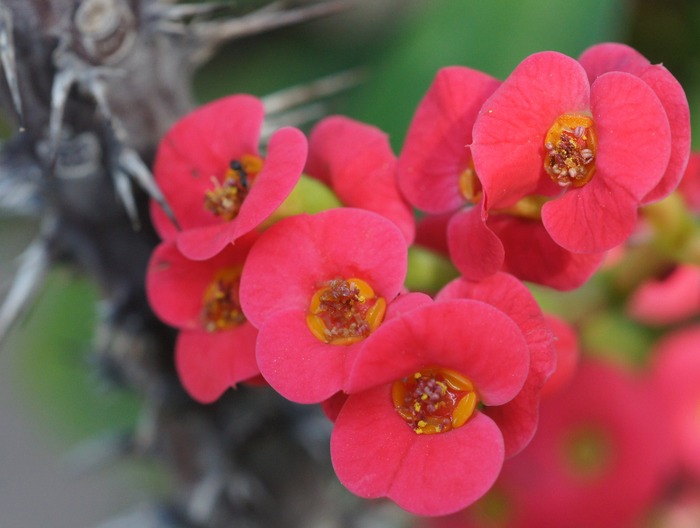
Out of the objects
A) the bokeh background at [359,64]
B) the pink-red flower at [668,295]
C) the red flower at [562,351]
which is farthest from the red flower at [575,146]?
the bokeh background at [359,64]

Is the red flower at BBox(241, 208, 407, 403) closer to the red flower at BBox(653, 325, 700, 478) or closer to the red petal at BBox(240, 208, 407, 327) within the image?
the red petal at BBox(240, 208, 407, 327)

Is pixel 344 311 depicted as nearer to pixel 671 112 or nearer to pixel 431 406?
pixel 431 406

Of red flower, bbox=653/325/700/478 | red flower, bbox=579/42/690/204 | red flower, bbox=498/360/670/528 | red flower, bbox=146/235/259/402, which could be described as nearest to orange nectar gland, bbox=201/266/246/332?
red flower, bbox=146/235/259/402

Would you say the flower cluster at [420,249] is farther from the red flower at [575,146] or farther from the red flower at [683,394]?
the red flower at [683,394]

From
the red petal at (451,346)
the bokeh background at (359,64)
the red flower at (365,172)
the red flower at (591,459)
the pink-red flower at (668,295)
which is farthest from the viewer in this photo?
the bokeh background at (359,64)

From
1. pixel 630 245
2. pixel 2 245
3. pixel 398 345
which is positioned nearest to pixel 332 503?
pixel 630 245

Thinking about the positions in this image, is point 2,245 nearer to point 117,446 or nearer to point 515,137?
point 117,446
